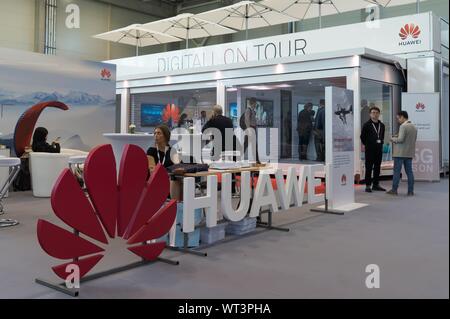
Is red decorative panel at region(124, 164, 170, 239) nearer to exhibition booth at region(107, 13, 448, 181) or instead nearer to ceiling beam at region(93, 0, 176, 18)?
exhibition booth at region(107, 13, 448, 181)

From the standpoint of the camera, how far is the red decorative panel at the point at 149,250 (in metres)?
3.05

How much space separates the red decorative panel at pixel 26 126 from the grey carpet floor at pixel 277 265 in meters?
2.84

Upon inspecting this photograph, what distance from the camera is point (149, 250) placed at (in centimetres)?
312

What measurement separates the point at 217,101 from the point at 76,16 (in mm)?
9606

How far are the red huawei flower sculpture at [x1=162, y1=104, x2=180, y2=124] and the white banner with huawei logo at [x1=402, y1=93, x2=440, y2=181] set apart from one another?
594 cm

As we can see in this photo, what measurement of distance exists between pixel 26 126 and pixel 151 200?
512 centimetres

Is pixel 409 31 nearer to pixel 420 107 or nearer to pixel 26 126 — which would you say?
pixel 420 107

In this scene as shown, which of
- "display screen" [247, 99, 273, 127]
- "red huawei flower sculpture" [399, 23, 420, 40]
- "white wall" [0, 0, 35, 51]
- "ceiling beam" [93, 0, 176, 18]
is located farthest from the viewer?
"ceiling beam" [93, 0, 176, 18]

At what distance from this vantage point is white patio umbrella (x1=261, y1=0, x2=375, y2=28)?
427 inches

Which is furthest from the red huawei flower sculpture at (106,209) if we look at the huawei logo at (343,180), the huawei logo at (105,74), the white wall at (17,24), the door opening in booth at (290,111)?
the white wall at (17,24)

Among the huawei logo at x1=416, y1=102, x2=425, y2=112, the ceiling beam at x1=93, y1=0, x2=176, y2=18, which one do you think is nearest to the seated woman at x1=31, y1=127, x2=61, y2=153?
the huawei logo at x1=416, y1=102, x2=425, y2=112

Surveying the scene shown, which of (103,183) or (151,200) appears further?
(151,200)

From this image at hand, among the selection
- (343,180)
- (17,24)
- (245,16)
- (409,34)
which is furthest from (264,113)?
(17,24)
